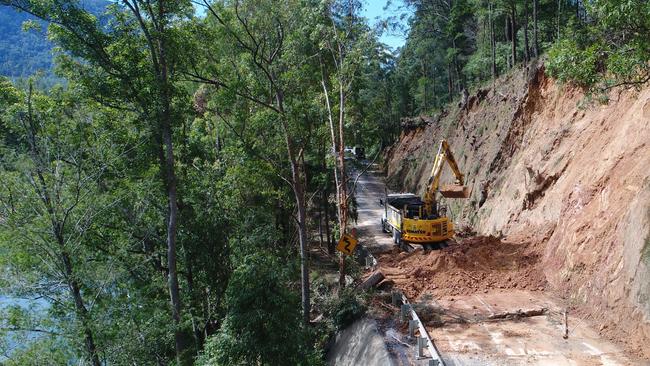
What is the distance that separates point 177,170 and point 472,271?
1251 cm

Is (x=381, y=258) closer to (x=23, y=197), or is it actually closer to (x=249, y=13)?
(x=249, y=13)

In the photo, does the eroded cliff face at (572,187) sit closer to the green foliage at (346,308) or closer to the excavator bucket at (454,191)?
the excavator bucket at (454,191)

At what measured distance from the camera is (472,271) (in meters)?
16.9

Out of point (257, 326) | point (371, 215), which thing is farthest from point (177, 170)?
point (371, 215)

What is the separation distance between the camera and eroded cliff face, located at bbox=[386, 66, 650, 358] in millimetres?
11898

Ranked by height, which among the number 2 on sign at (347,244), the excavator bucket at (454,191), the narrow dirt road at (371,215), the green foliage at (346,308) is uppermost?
the excavator bucket at (454,191)

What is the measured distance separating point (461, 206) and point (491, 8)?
61.4 ft

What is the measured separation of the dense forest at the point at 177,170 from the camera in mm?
11875

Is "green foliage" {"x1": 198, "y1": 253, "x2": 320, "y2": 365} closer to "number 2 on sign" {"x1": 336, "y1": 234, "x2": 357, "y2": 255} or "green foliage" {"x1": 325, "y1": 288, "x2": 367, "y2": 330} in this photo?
"green foliage" {"x1": 325, "y1": 288, "x2": 367, "y2": 330}

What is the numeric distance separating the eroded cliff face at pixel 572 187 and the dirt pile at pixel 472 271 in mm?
732

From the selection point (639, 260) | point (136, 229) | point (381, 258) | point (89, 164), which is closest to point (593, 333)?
point (639, 260)

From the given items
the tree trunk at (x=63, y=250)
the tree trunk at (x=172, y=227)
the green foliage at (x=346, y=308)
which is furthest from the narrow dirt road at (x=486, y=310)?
A: the tree trunk at (x=63, y=250)

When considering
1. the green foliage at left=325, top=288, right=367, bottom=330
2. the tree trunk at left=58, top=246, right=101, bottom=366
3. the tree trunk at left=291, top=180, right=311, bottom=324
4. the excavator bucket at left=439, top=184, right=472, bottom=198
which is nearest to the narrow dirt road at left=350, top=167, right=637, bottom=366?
the green foliage at left=325, top=288, right=367, bottom=330

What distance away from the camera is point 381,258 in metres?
22.9
